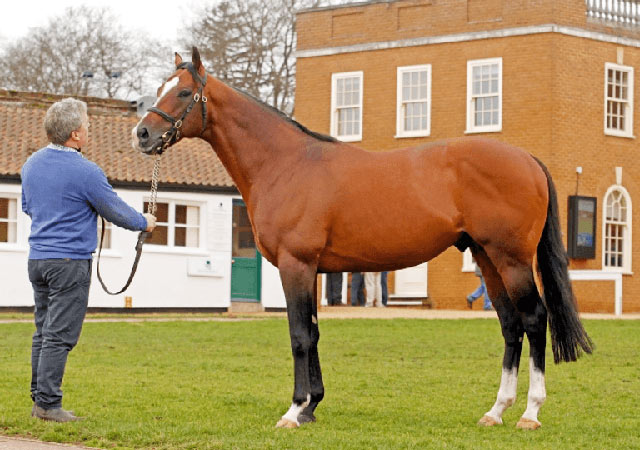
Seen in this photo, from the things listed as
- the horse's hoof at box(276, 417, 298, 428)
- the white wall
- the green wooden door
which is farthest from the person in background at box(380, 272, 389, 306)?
the horse's hoof at box(276, 417, 298, 428)

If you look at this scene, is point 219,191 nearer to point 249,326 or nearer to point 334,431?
point 249,326

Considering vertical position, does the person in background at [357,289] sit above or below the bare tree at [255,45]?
below

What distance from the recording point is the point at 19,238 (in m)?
27.6

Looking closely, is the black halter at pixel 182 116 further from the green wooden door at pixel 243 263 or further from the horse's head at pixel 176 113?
the green wooden door at pixel 243 263

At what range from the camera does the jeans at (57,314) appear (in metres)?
8.50

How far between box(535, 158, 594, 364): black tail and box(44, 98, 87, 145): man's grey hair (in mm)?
3444

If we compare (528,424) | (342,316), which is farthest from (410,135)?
(528,424)

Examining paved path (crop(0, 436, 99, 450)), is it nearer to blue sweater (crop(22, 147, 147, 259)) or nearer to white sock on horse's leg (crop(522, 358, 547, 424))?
blue sweater (crop(22, 147, 147, 259))

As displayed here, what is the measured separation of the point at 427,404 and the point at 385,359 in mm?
5035

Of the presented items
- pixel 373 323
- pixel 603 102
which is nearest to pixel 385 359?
pixel 373 323

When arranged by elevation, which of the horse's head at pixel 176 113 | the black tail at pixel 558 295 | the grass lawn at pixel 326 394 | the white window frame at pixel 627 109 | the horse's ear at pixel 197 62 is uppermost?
the white window frame at pixel 627 109

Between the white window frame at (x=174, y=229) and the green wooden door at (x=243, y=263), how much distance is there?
4.24 feet

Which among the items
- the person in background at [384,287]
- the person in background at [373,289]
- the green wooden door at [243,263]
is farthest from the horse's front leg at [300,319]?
the person in background at [384,287]

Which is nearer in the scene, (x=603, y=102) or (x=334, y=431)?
(x=334, y=431)
